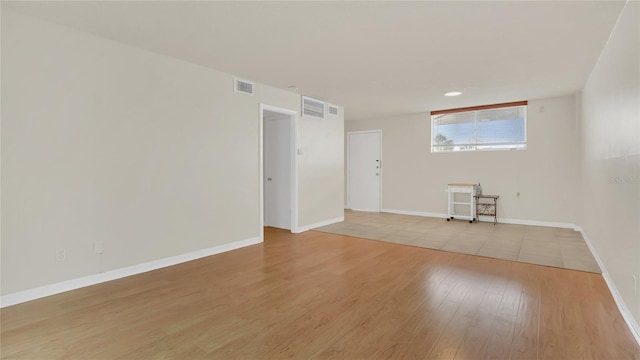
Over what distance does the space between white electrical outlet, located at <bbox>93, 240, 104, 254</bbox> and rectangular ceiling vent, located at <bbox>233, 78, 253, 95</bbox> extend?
2503 mm

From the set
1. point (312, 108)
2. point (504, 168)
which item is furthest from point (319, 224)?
point (504, 168)

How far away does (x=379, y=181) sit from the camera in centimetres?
824

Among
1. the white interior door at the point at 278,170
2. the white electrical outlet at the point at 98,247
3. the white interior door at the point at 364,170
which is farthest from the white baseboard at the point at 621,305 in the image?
the white interior door at the point at 364,170

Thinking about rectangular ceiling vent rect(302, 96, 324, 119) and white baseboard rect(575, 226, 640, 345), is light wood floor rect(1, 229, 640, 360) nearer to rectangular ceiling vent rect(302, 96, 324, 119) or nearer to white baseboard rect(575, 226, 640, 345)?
white baseboard rect(575, 226, 640, 345)

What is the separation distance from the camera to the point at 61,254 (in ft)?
9.73

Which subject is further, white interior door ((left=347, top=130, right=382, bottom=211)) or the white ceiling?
white interior door ((left=347, top=130, right=382, bottom=211))

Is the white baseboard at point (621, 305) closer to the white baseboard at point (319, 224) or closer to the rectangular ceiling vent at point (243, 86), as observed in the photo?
the white baseboard at point (319, 224)

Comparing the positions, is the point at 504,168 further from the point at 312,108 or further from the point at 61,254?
the point at 61,254

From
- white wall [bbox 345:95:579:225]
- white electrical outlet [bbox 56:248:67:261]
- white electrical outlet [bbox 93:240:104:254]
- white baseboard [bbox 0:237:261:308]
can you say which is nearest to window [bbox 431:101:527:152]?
white wall [bbox 345:95:579:225]

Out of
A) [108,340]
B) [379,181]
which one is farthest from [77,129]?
[379,181]

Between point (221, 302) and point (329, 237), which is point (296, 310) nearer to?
point (221, 302)

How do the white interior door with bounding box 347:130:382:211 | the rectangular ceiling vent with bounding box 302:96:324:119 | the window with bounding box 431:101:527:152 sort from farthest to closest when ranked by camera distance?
1. the white interior door with bounding box 347:130:382:211
2. the window with bounding box 431:101:527:152
3. the rectangular ceiling vent with bounding box 302:96:324:119

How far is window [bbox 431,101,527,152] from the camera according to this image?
21.0 feet

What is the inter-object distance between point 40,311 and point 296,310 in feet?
6.78
